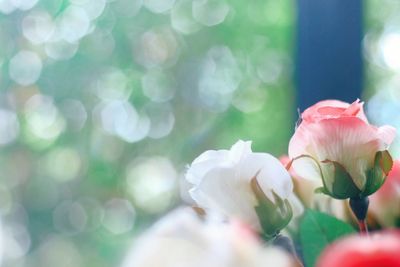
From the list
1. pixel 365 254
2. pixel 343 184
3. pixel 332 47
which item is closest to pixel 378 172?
pixel 343 184

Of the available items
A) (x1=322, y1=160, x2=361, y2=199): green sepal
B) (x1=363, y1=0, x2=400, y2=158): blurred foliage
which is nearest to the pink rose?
(x1=322, y1=160, x2=361, y2=199): green sepal

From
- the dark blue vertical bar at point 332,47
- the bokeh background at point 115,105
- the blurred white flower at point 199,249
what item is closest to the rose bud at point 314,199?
the blurred white flower at point 199,249

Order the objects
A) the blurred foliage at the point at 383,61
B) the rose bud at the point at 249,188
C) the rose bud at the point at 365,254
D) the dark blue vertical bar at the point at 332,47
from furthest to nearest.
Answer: the blurred foliage at the point at 383,61 → the dark blue vertical bar at the point at 332,47 → the rose bud at the point at 249,188 → the rose bud at the point at 365,254

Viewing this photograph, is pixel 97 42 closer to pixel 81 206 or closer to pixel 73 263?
pixel 81 206

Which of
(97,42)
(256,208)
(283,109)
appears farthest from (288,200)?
(97,42)

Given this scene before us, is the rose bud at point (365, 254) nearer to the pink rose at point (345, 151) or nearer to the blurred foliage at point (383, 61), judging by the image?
the pink rose at point (345, 151)

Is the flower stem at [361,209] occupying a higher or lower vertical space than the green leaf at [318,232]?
higher
